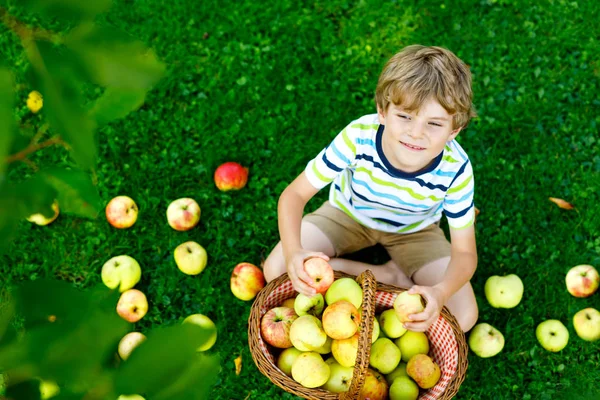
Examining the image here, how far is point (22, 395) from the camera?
0.47 m

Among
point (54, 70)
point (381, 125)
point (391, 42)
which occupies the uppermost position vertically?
point (54, 70)

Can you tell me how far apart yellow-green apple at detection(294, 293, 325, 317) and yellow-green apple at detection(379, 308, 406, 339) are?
0.88 feet

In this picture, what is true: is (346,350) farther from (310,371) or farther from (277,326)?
(277,326)

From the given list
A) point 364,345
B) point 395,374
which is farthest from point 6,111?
point 395,374

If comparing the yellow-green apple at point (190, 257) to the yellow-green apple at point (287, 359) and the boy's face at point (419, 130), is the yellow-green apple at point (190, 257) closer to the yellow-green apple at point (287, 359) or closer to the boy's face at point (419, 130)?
the yellow-green apple at point (287, 359)

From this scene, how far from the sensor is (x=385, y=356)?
220 cm

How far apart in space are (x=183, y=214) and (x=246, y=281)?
48 cm

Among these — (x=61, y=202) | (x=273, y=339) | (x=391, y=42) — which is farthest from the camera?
(x=391, y=42)

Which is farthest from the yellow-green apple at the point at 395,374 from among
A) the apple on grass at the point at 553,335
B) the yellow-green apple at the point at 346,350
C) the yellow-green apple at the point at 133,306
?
the yellow-green apple at the point at 133,306

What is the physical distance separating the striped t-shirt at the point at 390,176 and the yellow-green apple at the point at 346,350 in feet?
1.83

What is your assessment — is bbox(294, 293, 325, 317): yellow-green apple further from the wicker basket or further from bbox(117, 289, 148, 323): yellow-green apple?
bbox(117, 289, 148, 323): yellow-green apple

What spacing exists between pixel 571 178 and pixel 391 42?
1284mm

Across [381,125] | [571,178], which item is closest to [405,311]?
[381,125]

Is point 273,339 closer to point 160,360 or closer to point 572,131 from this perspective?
point 160,360
